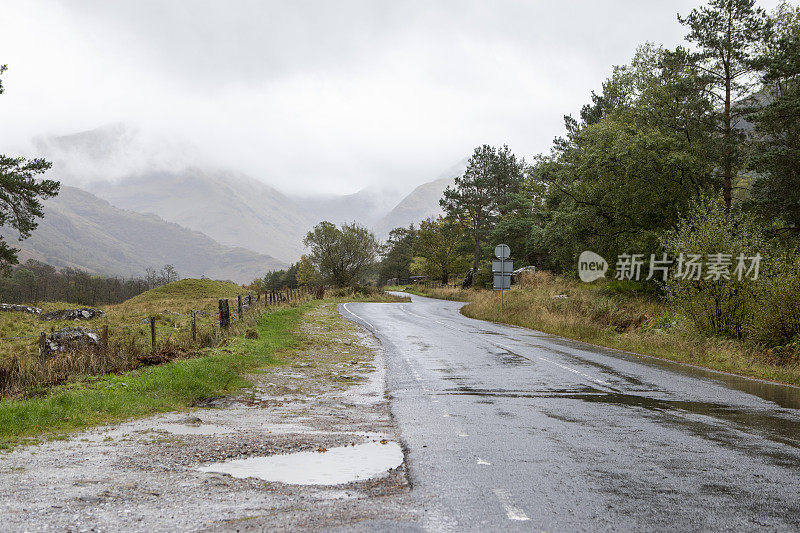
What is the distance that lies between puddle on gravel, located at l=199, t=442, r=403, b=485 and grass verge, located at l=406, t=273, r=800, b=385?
33.8 feet

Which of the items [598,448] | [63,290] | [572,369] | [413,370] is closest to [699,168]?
[572,369]

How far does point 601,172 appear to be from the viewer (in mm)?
29812

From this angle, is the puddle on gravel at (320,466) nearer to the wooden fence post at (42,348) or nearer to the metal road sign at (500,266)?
the wooden fence post at (42,348)

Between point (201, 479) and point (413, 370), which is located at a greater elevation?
point (201, 479)

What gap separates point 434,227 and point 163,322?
51.8 m

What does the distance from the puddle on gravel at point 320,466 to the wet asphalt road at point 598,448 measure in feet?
1.23

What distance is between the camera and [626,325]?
71.8 ft

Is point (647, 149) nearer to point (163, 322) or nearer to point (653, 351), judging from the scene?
point (653, 351)

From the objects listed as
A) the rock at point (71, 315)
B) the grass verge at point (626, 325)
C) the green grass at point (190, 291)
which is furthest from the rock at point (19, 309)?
the grass verge at point (626, 325)

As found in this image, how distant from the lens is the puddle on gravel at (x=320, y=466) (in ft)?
15.9

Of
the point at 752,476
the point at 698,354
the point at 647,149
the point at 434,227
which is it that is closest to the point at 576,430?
the point at 752,476

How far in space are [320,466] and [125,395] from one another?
4737 millimetres

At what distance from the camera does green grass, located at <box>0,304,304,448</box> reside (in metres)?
6.63

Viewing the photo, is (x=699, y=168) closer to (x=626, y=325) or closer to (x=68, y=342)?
(x=626, y=325)
